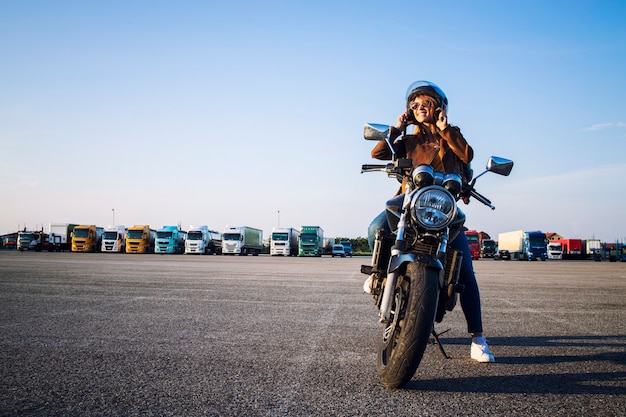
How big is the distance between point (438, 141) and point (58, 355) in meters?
3.33

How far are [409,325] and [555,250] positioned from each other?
56162mm

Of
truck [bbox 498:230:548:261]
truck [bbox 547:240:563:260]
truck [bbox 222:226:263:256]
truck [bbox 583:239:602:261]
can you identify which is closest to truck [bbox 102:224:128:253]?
truck [bbox 222:226:263:256]

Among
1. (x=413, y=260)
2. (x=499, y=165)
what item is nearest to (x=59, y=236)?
(x=499, y=165)

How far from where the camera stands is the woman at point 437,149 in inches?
153

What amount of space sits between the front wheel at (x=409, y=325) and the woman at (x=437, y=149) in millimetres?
748

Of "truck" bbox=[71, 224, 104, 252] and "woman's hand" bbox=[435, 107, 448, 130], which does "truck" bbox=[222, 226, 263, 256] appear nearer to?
"truck" bbox=[71, 224, 104, 252]

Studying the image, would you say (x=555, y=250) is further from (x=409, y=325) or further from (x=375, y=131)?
(x=409, y=325)

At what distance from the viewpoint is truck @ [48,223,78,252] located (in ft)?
171

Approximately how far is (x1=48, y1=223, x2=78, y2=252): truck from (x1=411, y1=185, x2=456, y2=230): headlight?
5559cm

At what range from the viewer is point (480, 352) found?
3.95 metres

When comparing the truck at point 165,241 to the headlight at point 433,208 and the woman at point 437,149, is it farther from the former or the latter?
the headlight at point 433,208

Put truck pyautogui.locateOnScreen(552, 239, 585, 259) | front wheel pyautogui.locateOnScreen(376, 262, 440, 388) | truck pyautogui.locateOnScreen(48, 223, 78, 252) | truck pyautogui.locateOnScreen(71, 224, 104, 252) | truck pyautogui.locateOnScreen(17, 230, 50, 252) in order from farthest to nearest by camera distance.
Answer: truck pyautogui.locateOnScreen(552, 239, 585, 259), truck pyautogui.locateOnScreen(48, 223, 78, 252), truck pyautogui.locateOnScreen(17, 230, 50, 252), truck pyautogui.locateOnScreen(71, 224, 104, 252), front wheel pyautogui.locateOnScreen(376, 262, 440, 388)

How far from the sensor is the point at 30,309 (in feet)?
21.0

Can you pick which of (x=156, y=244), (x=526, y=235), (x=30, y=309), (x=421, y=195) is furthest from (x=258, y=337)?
(x=526, y=235)
